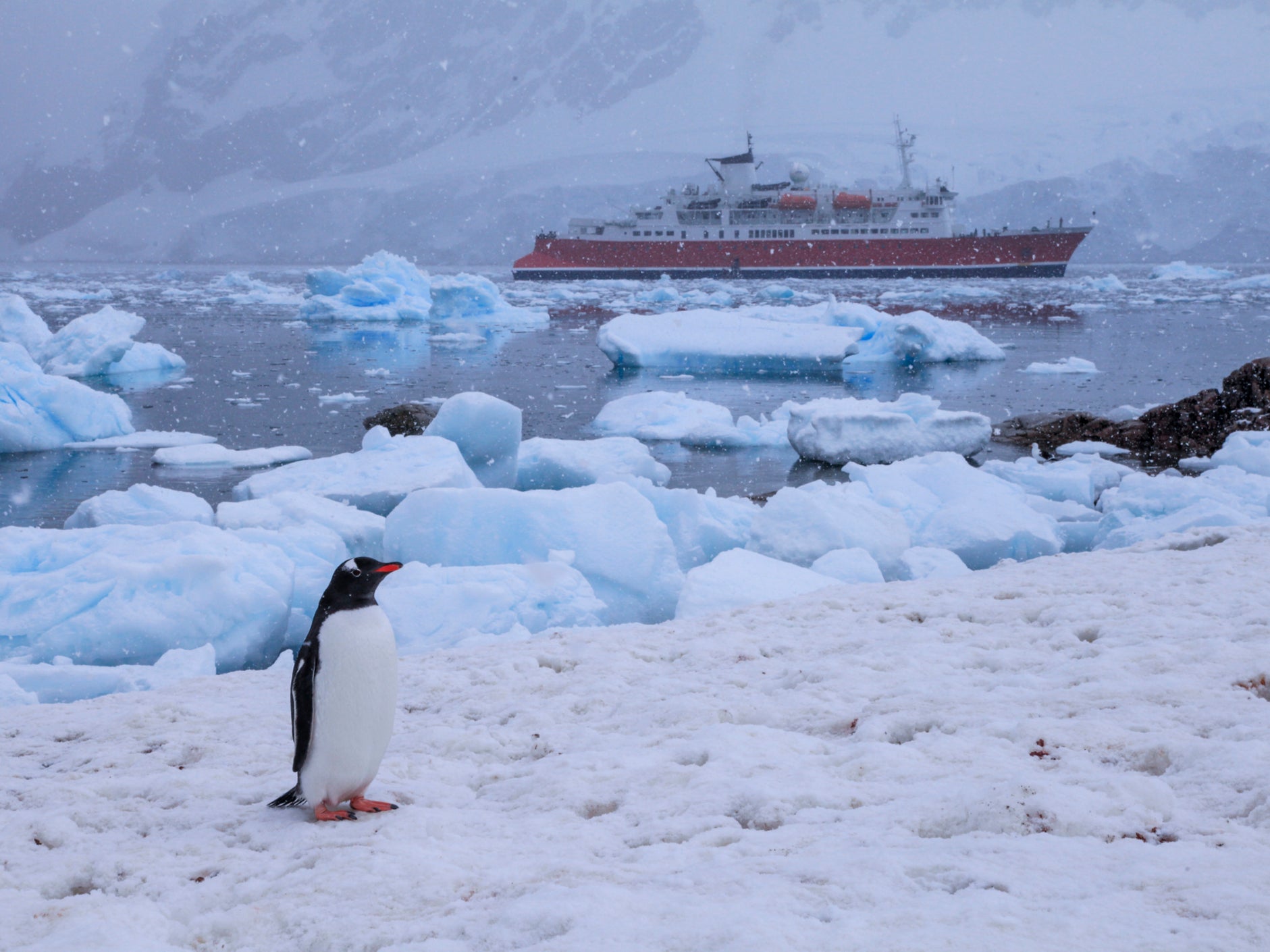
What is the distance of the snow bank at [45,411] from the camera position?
11.4m

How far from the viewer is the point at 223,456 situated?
A: 35.0 ft

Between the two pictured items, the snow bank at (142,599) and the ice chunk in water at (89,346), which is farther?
the ice chunk in water at (89,346)

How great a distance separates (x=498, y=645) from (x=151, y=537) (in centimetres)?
284

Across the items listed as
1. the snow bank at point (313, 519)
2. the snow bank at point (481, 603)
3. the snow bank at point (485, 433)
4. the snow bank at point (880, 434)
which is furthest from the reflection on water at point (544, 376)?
the snow bank at point (481, 603)

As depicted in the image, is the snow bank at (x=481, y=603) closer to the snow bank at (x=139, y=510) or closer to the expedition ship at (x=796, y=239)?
the snow bank at (x=139, y=510)

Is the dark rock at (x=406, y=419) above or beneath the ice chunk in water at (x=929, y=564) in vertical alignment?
above

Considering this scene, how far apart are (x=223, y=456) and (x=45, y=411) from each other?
2799 mm

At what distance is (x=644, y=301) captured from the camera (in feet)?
134

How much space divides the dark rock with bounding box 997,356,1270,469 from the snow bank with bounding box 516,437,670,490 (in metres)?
5.24

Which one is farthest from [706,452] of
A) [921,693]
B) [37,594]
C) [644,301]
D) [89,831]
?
[644,301]

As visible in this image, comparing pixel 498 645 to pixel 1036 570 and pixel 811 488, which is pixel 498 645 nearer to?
pixel 1036 570

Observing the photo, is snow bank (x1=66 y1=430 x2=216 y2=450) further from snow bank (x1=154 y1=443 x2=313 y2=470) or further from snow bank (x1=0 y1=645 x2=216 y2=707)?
snow bank (x1=0 y1=645 x2=216 y2=707)

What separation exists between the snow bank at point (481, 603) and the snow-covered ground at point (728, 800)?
1.07 metres

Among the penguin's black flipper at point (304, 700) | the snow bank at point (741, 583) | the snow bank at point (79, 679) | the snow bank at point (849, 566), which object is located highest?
the penguin's black flipper at point (304, 700)
